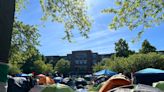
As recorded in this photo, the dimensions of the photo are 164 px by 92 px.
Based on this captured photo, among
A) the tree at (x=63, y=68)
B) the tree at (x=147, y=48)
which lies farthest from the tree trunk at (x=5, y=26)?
the tree at (x=63, y=68)

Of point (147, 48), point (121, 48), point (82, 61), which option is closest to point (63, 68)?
point (82, 61)

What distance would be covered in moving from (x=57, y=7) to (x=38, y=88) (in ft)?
20.4

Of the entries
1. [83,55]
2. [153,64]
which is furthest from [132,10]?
[83,55]

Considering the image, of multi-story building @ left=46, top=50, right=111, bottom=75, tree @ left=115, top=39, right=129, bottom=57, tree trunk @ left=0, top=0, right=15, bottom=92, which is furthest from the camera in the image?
multi-story building @ left=46, top=50, right=111, bottom=75

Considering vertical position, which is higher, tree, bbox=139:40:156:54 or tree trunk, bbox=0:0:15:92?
tree, bbox=139:40:156:54

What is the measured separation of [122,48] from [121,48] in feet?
0.73

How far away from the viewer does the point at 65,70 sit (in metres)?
114

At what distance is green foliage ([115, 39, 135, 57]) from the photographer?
86.3 metres

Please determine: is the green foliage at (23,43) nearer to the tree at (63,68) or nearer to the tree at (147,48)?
the tree at (147,48)

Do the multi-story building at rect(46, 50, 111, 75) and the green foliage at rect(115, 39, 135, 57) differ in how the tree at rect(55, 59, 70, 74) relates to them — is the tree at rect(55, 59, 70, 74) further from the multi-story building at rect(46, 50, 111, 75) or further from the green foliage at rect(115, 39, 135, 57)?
the green foliage at rect(115, 39, 135, 57)

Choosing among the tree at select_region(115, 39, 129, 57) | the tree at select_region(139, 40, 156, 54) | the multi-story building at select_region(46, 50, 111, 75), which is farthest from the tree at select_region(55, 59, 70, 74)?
the tree at select_region(139, 40, 156, 54)

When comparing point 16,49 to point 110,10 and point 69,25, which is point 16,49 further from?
point 69,25

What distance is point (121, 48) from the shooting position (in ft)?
287

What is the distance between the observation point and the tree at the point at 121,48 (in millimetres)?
86325
